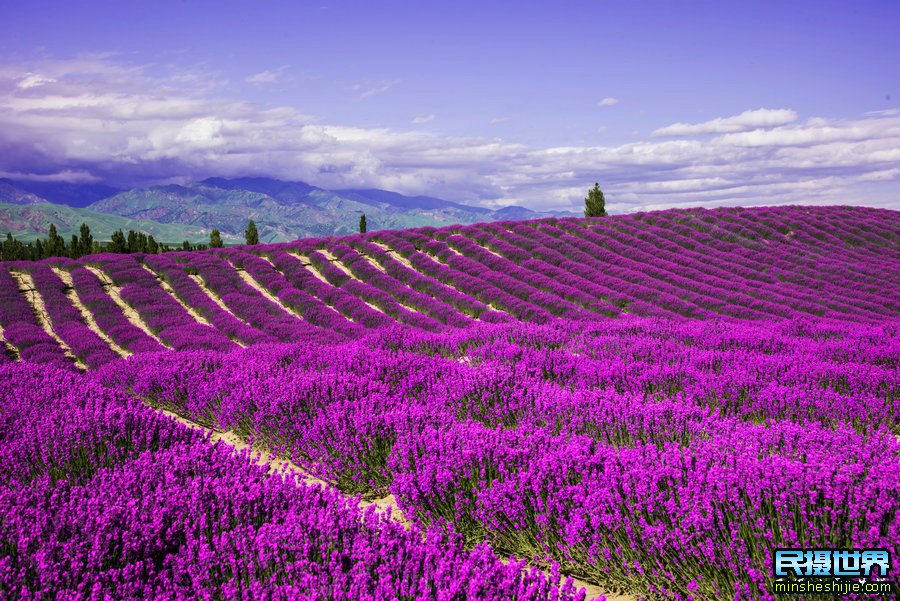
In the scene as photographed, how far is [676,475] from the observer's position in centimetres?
269

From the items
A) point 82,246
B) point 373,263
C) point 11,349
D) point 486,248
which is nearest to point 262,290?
point 373,263

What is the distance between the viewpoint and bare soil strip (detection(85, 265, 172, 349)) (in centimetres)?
1267

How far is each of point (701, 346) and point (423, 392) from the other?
415cm

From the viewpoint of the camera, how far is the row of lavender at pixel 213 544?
2070 millimetres

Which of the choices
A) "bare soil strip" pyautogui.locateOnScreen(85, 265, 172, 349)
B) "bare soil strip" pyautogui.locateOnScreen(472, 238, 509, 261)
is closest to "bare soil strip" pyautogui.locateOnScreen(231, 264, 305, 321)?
"bare soil strip" pyautogui.locateOnScreen(85, 265, 172, 349)

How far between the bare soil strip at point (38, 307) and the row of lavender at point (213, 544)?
333 inches

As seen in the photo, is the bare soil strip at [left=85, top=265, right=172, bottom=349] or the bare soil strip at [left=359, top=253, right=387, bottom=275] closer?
the bare soil strip at [left=85, top=265, right=172, bottom=349]

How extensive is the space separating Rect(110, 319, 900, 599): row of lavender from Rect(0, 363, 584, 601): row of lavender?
1.40 ft

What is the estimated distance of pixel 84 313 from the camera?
45.0ft

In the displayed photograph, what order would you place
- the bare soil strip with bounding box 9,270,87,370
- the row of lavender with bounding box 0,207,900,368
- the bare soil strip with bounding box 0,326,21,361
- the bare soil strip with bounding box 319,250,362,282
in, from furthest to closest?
the bare soil strip with bounding box 319,250,362,282 → the row of lavender with bounding box 0,207,900,368 → the bare soil strip with bounding box 9,270,87,370 → the bare soil strip with bounding box 0,326,21,361

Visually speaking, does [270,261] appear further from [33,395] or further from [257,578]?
[257,578]

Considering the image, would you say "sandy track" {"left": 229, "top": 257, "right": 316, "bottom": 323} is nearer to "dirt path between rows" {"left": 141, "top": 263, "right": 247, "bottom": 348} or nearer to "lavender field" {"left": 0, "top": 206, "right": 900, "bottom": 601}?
"dirt path between rows" {"left": 141, "top": 263, "right": 247, "bottom": 348}

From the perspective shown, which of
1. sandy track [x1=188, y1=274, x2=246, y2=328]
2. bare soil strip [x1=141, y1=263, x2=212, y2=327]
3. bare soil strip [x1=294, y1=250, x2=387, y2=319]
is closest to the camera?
bare soil strip [x1=141, y1=263, x2=212, y2=327]

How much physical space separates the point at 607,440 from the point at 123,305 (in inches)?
547
